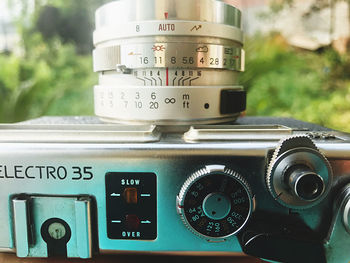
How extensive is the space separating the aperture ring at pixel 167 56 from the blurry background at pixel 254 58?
113cm

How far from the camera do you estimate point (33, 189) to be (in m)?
0.30

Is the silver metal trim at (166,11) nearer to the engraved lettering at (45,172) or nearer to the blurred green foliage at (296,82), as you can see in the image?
the engraved lettering at (45,172)

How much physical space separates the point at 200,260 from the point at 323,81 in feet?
5.72

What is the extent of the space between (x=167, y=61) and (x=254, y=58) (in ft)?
4.59

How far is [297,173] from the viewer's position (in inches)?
10.4

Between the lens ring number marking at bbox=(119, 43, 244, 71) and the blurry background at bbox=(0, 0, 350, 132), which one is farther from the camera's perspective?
the blurry background at bbox=(0, 0, 350, 132)

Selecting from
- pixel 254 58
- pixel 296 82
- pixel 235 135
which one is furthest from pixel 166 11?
pixel 296 82

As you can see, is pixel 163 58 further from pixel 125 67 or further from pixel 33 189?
pixel 33 189

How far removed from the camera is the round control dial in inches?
11.1

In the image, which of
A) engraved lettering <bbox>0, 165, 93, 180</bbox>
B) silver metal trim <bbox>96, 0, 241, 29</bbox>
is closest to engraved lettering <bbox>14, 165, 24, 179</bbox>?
engraved lettering <bbox>0, 165, 93, 180</bbox>

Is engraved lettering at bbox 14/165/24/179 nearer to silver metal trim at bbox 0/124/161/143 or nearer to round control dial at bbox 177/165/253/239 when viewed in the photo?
silver metal trim at bbox 0/124/161/143

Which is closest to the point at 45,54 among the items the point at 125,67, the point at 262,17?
the point at 262,17

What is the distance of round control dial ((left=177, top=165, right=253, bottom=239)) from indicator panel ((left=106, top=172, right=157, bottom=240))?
0.10ft

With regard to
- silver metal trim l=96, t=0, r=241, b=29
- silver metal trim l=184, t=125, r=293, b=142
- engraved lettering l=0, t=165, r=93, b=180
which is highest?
silver metal trim l=96, t=0, r=241, b=29
